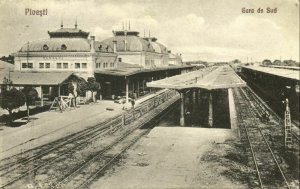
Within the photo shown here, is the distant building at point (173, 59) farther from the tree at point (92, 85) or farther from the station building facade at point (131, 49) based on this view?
the tree at point (92, 85)

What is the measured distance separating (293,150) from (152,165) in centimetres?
803

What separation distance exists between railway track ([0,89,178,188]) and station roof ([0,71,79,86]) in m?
12.1

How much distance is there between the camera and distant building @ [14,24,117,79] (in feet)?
128

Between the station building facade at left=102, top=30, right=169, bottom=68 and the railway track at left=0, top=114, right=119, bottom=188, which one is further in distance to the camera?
the station building facade at left=102, top=30, right=169, bottom=68

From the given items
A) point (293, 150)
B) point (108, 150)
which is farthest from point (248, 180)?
point (108, 150)

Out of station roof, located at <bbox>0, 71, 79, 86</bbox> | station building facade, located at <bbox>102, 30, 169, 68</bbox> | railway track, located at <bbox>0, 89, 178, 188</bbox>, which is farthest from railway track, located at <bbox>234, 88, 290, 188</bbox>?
station building facade, located at <bbox>102, 30, 169, 68</bbox>

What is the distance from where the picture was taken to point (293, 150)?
1833cm

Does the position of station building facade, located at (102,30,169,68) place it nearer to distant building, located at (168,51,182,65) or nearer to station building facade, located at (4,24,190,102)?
station building facade, located at (4,24,190,102)

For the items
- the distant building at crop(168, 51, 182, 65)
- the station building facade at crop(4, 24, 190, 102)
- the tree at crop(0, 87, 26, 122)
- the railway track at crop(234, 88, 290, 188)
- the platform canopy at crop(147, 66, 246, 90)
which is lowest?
the railway track at crop(234, 88, 290, 188)

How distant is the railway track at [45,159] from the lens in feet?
46.8

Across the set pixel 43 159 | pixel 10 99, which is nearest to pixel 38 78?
pixel 10 99

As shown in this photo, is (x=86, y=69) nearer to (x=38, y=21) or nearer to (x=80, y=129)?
(x=80, y=129)

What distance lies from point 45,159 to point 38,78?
1971cm

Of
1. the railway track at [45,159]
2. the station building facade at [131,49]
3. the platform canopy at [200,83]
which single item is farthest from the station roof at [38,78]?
the station building facade at [131,49]
